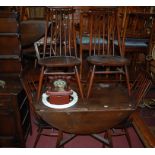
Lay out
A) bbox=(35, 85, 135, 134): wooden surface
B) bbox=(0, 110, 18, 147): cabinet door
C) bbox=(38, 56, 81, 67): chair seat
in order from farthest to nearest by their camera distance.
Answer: bbox=(0, 110, 18, 147): cabinet door < bbox=(38, 56, 81, 67): chair seat < bbox=(35, 85, 135, 134): wooden surface

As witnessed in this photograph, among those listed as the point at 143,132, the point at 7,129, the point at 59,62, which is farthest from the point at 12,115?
the point at 143,132

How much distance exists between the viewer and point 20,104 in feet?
6.38

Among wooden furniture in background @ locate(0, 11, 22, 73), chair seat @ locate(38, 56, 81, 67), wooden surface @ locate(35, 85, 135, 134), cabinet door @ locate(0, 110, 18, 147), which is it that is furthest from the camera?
wooden furniture in background @ locate(0, 11, 22, 73)

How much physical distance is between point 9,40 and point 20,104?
687 millimetres

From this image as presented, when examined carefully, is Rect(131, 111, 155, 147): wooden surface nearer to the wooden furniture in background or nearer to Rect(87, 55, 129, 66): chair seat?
Rect(87, 55, 129, 66): chair seat

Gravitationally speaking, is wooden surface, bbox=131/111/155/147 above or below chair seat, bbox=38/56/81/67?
below

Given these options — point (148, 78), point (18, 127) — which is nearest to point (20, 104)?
point (18, 127)

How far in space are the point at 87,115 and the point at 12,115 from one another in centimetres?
74

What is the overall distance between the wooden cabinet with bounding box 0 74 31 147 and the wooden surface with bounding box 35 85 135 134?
0.28m

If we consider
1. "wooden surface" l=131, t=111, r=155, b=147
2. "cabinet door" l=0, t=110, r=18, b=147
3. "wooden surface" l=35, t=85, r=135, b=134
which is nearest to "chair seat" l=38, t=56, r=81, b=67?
"wooden surface" l=35, t=85, r=135, b=134

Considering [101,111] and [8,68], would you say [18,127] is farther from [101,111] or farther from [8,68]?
[101,111]

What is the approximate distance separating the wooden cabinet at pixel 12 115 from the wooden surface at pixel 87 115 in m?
0.28

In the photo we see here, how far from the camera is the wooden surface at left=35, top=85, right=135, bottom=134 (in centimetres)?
166

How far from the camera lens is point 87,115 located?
5.53 ft
